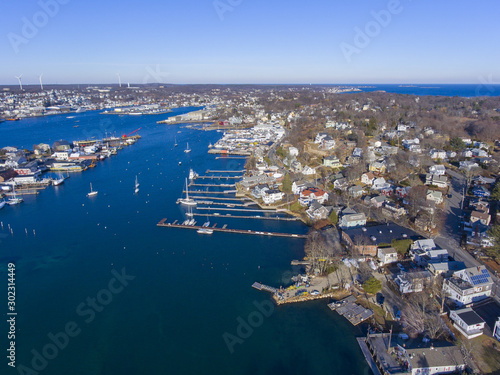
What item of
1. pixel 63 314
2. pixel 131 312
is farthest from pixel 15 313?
pixel 131 312

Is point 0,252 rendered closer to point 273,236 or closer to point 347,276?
point 273,236

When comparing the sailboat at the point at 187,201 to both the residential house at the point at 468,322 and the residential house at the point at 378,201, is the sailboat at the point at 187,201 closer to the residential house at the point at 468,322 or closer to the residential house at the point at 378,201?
the residential house at the point at 378,201

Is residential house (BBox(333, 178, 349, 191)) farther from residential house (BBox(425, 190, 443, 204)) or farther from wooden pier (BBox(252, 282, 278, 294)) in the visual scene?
wooden pier (BBox(252, 282, 278, 294))

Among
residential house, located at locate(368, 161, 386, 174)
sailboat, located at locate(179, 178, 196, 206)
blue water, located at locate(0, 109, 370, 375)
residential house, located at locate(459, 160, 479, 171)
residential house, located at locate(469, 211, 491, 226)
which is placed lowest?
blue water, located at locate(0, 109, 370, 375)

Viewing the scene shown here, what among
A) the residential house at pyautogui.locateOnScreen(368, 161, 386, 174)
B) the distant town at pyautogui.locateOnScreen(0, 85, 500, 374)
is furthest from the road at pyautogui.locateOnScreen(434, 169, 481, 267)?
the residential house at pyautogui.locateOnScreen(368, 161, 386, 174)

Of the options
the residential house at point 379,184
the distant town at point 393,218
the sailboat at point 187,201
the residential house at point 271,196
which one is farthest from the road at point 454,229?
the sailboat at point 187,201

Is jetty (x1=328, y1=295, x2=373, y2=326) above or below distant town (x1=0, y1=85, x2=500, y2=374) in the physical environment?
below

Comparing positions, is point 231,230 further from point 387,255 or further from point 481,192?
point 481,192

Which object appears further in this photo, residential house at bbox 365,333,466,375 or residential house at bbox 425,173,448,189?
residential house at bbox 425,173,448,189
